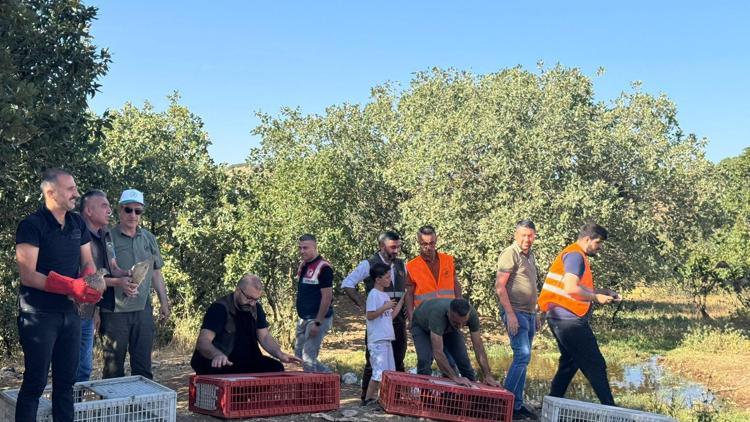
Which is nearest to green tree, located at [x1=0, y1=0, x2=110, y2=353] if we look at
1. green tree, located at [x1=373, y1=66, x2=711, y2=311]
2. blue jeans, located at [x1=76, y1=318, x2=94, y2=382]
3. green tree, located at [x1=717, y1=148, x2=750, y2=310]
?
blue jeans, located at [x1=76, y1=318, x2=94, y2=382]

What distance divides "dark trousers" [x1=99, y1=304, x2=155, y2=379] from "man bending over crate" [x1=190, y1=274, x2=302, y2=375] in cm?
45

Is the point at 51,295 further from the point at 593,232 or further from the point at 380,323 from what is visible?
the point at 593,232

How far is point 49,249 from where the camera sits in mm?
4176

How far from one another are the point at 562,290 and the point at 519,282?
1.46 feet

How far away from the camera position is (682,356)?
53.0 feet

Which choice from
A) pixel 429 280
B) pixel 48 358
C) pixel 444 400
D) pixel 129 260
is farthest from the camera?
pixel 429 280

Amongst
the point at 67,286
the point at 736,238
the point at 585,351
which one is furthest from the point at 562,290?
the point at 736,238

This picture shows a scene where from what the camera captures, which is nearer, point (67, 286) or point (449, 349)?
point (67, 286)

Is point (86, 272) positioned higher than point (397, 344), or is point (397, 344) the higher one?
point (86, 272)

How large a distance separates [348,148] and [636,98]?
939 cm

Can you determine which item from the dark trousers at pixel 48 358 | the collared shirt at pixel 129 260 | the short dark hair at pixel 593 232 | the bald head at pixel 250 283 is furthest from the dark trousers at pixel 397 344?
the dark trousers at pixel 48 358

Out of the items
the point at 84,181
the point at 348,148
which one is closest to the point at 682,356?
the point at 348,148

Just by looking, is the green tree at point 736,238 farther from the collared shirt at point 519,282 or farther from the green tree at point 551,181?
the collared shirt at point 519,282

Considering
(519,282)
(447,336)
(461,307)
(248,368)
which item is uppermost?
(519,282)
